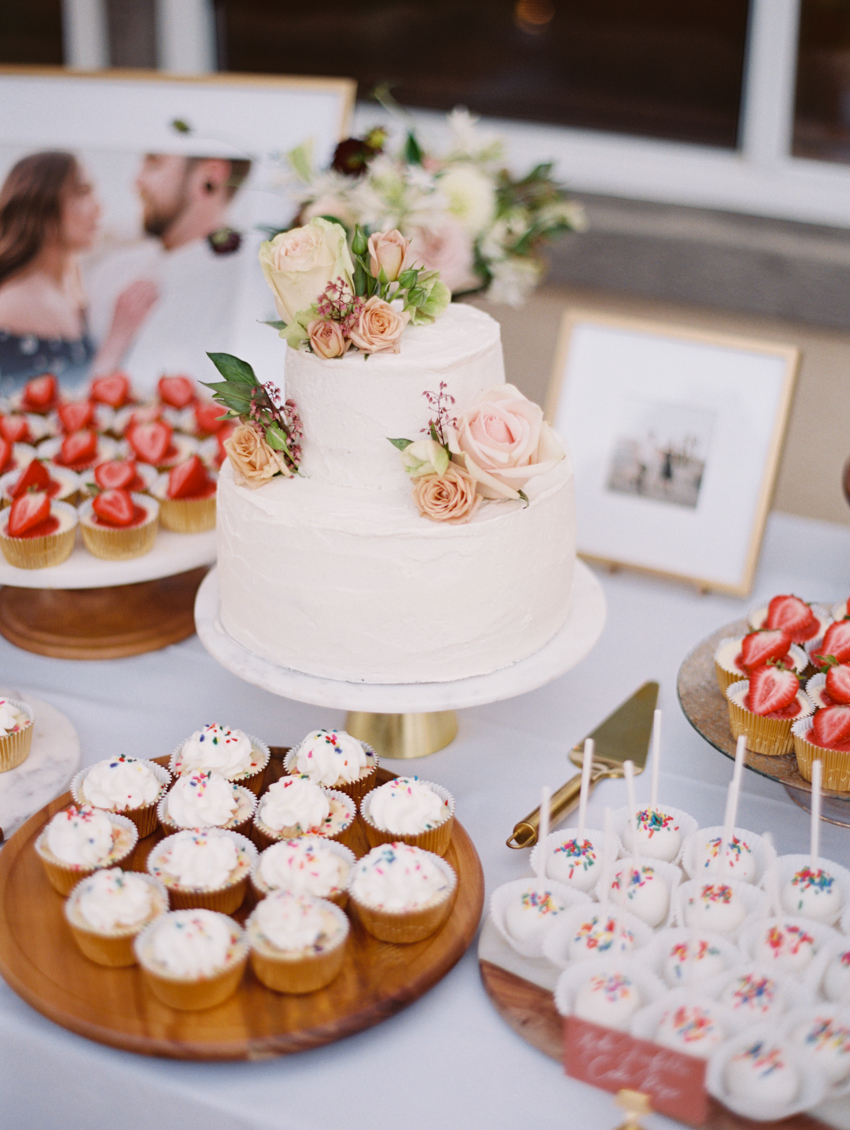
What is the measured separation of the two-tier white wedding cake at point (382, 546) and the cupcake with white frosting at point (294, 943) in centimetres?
34

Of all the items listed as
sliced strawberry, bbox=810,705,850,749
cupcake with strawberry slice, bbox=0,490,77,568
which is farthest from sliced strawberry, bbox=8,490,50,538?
sliced strawberry, bbox=810,705,850,749

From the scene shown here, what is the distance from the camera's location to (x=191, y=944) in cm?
109

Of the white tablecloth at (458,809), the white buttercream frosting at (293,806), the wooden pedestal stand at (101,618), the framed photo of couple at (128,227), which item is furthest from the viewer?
Result: the framed photo of couple at (128,227)

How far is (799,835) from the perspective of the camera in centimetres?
144

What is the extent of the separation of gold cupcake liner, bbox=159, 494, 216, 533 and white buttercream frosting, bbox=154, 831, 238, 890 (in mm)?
740

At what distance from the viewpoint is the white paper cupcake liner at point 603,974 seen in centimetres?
108

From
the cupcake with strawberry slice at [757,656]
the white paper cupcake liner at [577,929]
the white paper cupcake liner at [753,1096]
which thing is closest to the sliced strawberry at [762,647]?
the cupcake with strawberry slice at [757,656]

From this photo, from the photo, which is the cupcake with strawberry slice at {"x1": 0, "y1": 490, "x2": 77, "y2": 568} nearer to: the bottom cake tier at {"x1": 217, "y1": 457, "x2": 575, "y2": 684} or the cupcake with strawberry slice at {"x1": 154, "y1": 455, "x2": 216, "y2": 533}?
the cupcake with strawberry slice at {"x1": 154, "y1": 455, "x2": 216, "y2": 533}

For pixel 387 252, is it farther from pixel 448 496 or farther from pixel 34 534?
pixel 34 534

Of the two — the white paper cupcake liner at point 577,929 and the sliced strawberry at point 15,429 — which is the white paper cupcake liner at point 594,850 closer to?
the white paper cupcake liner at point 577,929

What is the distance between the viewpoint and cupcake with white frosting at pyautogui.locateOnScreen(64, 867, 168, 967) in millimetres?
1132

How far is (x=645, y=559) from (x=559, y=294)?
2.05 metres

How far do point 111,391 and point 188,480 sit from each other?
1.67 ft

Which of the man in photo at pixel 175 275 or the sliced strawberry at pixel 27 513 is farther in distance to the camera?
the man in photo at pixel 175 275
